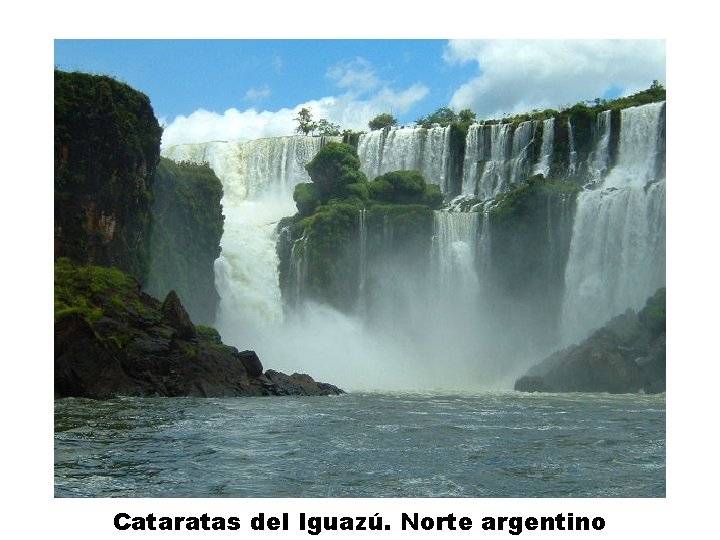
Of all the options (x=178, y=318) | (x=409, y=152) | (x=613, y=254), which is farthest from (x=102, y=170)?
(x=409, y=152)

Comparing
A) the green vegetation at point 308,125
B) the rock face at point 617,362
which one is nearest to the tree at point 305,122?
the green vegetation at point 308,125

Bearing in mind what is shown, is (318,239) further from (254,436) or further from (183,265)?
(254,436)

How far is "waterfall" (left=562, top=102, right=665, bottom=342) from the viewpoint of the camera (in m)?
29.1

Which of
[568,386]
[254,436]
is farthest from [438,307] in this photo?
[254,436]

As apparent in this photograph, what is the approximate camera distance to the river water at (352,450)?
10430 mm

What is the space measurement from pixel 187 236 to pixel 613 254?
14.9 m

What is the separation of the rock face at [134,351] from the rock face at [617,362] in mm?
6260

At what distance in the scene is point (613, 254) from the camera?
1179 inches

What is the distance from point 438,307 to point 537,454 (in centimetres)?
2138

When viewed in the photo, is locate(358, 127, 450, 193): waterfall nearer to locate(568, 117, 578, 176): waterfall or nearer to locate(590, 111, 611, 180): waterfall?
locate(568, 117, 578, 176): waterfall

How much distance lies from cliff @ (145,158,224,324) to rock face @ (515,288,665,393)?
12.3 metres

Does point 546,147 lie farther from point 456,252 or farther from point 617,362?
point 617,362

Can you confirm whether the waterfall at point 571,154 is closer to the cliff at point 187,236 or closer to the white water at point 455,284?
the white water at point 455,284
